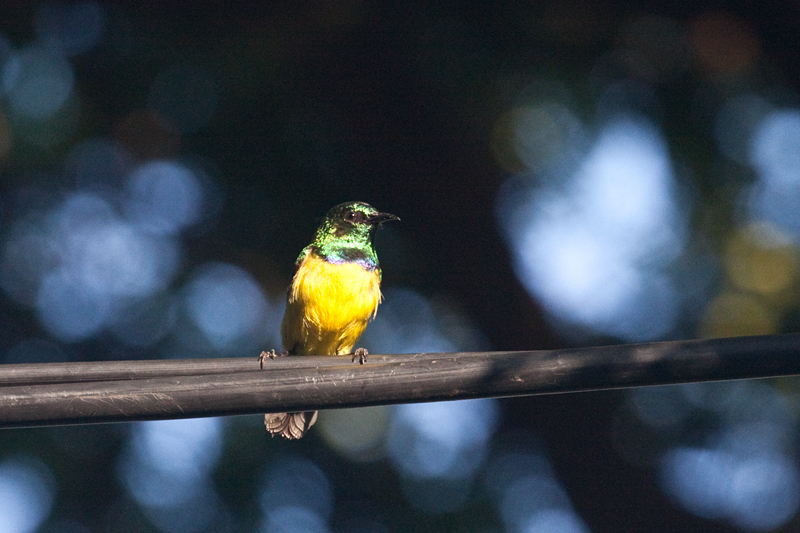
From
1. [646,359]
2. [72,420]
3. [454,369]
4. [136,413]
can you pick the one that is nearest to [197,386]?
[136,413]

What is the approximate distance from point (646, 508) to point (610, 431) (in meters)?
0.63

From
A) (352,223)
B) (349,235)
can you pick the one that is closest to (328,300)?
(349,235)

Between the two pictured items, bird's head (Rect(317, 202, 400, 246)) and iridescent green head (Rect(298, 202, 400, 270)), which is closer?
iridescent green head (Rect(298, 202, 400, 270))

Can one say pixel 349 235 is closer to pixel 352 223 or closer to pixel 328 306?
pixel 352 223

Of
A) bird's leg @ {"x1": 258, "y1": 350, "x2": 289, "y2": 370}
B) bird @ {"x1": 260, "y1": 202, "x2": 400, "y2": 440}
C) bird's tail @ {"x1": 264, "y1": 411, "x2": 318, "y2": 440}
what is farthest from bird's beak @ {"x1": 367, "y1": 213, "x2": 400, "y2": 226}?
bird's tail @ {"x1": 264, "y1": 411, "x2": 318, "y2": 440}

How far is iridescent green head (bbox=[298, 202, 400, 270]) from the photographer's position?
5.12m

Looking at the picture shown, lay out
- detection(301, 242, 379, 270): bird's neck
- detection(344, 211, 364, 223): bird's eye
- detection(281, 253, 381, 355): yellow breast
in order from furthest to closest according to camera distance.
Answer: detection(344, 211, 364, 223): bird's eye → detection(301, 242, 379, 270): bird's neck → detection(281, 253, 381, 355): yellow breast

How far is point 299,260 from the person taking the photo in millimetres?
5336

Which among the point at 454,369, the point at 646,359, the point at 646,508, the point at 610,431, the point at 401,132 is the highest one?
the point at 401,132

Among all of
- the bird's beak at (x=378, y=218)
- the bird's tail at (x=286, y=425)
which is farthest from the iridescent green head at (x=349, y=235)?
the bird's tail at (x=286, y=425)

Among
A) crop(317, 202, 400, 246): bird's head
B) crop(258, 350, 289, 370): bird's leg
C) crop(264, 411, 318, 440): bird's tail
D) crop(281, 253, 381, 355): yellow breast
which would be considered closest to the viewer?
crop(258, 350, 289, 370): bird's leg

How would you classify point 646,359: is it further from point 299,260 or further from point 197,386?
point 299,260

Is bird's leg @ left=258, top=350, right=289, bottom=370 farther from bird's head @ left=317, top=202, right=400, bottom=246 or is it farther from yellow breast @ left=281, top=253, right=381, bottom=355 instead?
bird's head @ left=317, top=202, right=400, bottom=246

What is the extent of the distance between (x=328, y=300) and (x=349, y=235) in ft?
2.16
